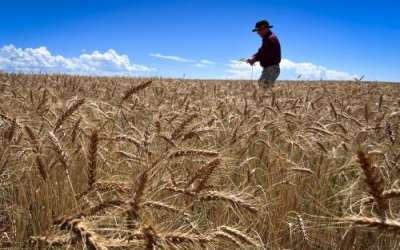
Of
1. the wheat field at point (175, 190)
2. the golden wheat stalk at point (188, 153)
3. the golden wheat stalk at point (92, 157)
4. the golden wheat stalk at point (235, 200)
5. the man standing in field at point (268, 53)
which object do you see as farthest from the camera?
the man standing in field at point (268, 53)

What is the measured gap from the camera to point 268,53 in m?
11.6

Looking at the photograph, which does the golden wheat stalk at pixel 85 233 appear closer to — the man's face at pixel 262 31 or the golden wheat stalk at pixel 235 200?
the golden wheat stalk at pixel 235 200

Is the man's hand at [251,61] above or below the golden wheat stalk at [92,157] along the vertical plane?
above

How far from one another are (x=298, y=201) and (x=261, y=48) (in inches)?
361

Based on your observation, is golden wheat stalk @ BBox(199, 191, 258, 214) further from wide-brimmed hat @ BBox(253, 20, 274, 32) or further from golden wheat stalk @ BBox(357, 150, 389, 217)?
wide-brimmed hat @ BBox(253, 20, 274, 32)

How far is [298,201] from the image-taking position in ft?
9.58

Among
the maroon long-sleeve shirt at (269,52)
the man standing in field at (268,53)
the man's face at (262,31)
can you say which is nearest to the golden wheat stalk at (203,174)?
the man standing in field at (268,53)

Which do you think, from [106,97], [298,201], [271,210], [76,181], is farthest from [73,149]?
[106,97]

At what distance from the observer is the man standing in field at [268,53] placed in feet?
38.0

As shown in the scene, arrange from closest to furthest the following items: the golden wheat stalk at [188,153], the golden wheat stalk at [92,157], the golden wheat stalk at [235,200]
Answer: the golden wheat stalk at [92,157], the golden wheat stalk at [235,200], the golden wheat stalk at [188,153]

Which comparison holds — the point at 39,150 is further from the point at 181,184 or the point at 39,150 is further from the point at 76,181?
the point at 181,184

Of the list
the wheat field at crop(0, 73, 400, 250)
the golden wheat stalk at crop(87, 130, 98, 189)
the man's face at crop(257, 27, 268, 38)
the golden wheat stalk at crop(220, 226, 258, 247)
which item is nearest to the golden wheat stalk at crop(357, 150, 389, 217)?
the wheat field at crop(0, 73, 400, 250)

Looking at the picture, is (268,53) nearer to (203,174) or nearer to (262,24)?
(262,24)

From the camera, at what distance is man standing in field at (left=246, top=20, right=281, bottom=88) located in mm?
11578
